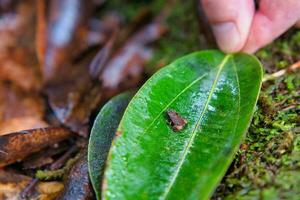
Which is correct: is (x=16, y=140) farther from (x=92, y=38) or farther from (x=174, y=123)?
(x=92, y=38)

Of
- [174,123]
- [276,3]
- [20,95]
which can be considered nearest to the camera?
[174,123]

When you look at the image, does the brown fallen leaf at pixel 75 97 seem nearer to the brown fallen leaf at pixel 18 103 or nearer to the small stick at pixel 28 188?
the brown fallen leaf at pixel 18 103

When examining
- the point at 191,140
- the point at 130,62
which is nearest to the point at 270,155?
the point at 191,140

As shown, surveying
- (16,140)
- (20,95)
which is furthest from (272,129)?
(20,95)

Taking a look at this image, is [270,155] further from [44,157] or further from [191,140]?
[44,157]

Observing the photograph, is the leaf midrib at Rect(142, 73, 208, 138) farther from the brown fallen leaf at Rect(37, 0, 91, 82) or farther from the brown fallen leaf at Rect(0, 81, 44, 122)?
the brown fallen leaf at Rect(37, 0, 91, 82)

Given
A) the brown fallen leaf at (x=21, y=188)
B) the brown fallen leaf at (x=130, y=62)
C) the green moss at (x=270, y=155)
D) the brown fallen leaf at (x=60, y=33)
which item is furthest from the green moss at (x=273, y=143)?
the brown fallen leaf at (x=60, y=33)
